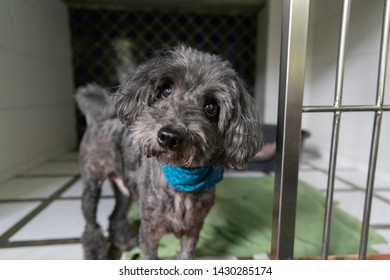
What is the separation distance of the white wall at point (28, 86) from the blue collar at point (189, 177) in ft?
1.73

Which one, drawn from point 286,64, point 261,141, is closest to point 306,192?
point 261,141

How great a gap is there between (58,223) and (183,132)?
2.71 ft

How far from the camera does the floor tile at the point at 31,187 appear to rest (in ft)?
3.49

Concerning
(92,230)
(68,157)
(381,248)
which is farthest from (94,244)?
(68,157)

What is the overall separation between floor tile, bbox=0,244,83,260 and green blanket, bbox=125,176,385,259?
0.59 feet

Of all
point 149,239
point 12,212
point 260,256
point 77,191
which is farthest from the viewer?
point 77,191

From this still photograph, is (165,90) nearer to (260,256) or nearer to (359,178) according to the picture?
(260,256)

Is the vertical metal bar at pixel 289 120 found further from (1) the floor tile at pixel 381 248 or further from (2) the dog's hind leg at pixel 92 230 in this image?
(2) the dog's hind leg at pixel 92 230

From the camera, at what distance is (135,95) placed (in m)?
0.76

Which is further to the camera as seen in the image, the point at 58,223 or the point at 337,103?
the point at 58,223

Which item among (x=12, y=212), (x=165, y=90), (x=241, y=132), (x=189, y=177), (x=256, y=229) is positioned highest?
(x=165, y=90)

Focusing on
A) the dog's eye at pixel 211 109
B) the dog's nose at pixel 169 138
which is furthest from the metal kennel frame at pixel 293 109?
the dog's nose at pixel 169 138

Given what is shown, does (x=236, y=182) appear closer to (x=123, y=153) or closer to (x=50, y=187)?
(x=123, y=153)

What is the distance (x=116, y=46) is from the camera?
8.16 ft
